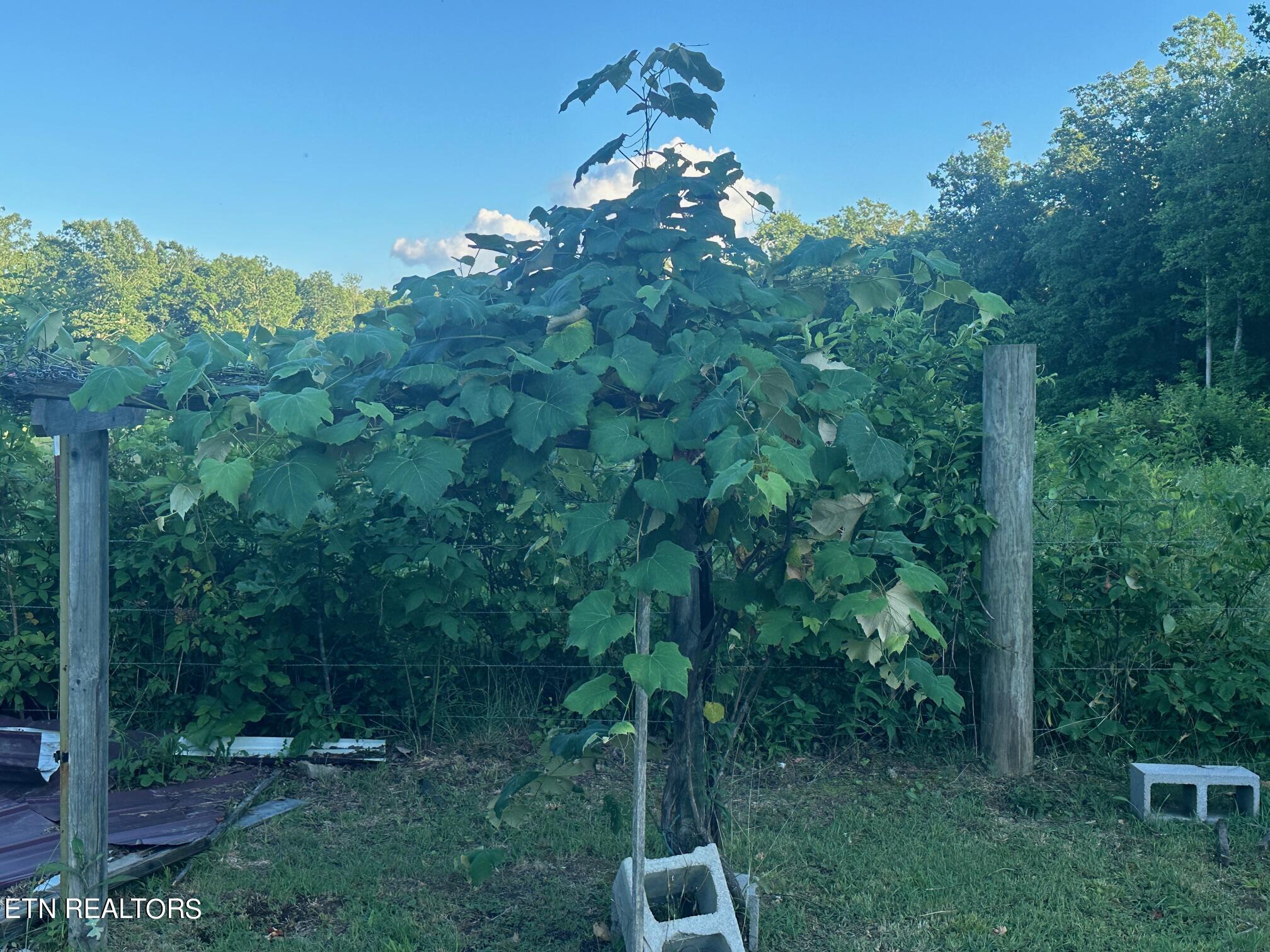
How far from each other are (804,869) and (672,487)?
1.88 metres

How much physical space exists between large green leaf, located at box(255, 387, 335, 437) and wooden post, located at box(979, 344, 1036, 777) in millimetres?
3137

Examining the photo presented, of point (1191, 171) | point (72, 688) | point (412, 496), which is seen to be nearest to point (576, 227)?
point (412, 496)

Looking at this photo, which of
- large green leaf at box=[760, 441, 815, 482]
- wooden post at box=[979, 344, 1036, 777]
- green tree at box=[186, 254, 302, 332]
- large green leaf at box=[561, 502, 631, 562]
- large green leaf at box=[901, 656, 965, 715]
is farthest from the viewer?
green tree at box=[186, 254, 302, 332]

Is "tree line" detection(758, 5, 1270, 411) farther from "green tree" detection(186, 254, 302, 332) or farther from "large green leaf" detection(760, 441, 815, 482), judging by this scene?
"green tree" detection(186, 254, 302, 332)

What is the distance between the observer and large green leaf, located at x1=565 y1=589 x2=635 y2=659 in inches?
82.7

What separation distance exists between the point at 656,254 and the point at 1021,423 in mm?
2415

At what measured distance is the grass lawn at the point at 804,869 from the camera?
115 inches

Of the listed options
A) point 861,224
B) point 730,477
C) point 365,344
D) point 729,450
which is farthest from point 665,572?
point 861,224

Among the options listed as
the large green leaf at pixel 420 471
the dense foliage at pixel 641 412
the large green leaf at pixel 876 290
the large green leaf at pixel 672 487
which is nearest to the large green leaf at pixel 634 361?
the dense foliage at pixel 641 412

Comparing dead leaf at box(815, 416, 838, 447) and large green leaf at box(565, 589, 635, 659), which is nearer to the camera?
large green leaf at box(565, 589, 635, 659)

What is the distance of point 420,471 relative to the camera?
2150 mm

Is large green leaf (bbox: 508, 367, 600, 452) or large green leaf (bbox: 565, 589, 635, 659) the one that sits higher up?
large green leaf (bbox: 508, 367, 600, 452)

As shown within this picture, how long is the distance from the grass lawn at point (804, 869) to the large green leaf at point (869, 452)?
1.34 meters

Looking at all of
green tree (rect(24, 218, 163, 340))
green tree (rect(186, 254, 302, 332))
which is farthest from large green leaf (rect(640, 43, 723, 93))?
green tree (rect(186, 254, 302, 332))
